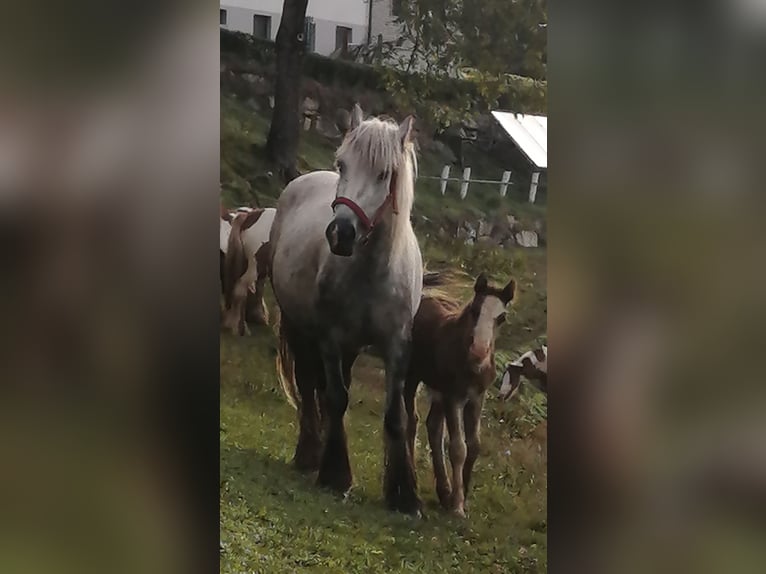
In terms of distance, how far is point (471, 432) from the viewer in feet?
7.59

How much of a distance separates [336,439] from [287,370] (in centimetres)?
26

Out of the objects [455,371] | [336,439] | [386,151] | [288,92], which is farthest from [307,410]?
[288,92]

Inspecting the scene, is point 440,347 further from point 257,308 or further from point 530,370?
point 257,308

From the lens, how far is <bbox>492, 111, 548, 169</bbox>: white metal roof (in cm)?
227

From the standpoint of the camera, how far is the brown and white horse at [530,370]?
230 centimetres

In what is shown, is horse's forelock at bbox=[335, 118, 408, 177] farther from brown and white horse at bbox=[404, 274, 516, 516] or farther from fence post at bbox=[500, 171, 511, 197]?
brown and white horse at bbox=[404, 274, 516, 516]

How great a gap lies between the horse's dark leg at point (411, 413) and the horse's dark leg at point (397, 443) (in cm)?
1
